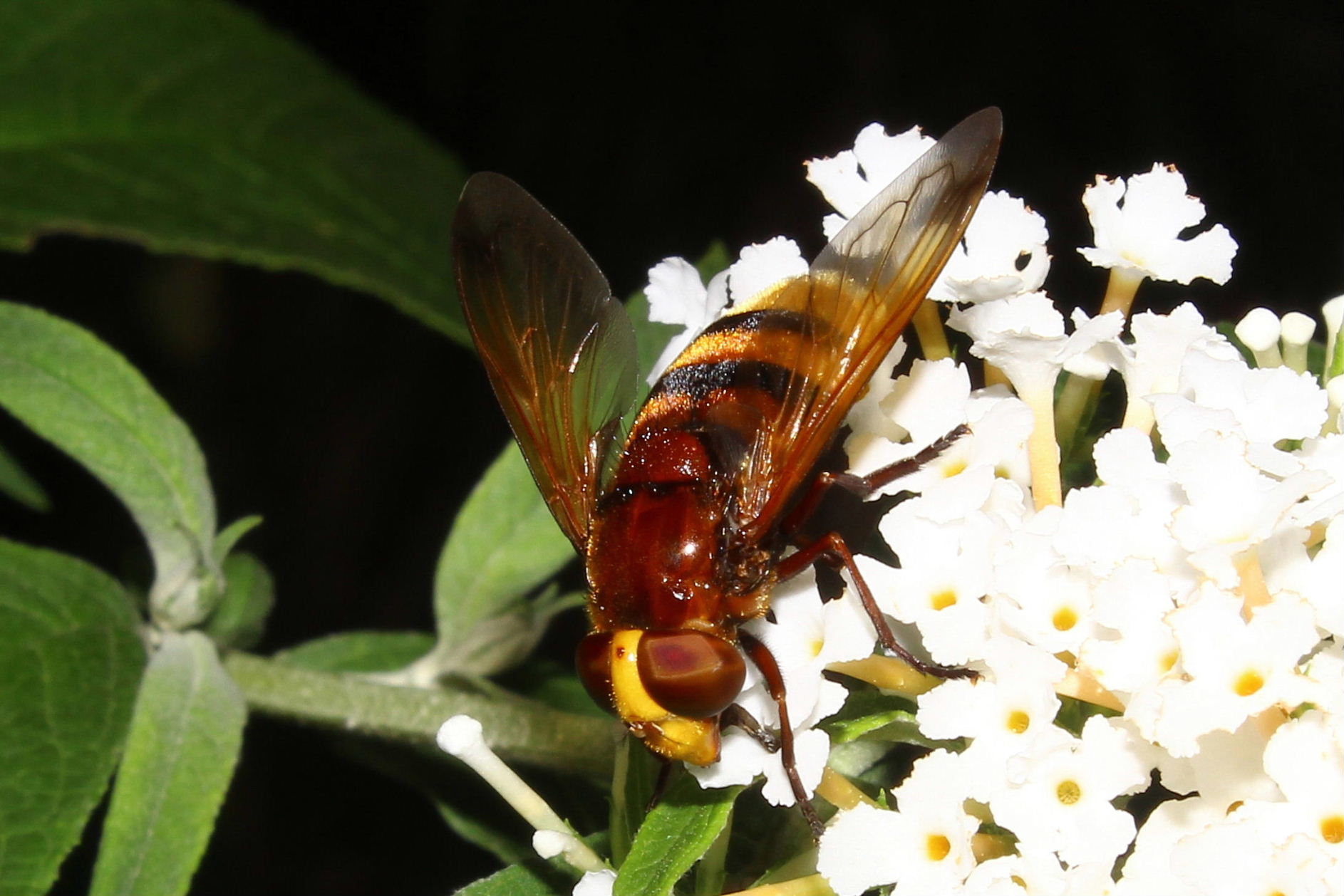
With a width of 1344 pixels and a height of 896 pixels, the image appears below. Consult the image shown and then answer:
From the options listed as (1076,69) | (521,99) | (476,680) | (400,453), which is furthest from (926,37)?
(476,680)

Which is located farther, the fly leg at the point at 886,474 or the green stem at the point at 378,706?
the green stem at the point at 378,706

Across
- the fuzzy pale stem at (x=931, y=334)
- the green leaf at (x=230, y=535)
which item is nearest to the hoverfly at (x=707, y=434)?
the fuzzy pale stem at (x=931, y=334)

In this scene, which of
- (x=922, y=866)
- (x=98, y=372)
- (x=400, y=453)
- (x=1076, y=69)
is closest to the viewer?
(x=922, y=866)

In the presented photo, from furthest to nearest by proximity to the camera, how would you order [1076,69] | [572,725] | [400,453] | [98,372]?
[400,453] → [1076,69] → [98,372] → [572,725]

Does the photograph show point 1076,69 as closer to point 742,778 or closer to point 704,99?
point 704,99

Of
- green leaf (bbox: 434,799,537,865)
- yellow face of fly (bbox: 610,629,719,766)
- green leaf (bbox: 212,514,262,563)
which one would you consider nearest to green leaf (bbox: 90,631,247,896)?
green leaf (bbox: 212,514,262,563)

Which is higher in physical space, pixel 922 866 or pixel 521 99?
pixel 521 99

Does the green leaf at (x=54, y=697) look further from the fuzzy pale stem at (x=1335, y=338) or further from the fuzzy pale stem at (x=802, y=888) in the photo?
the fuzzy pale stem at (x=1335, y=338)
